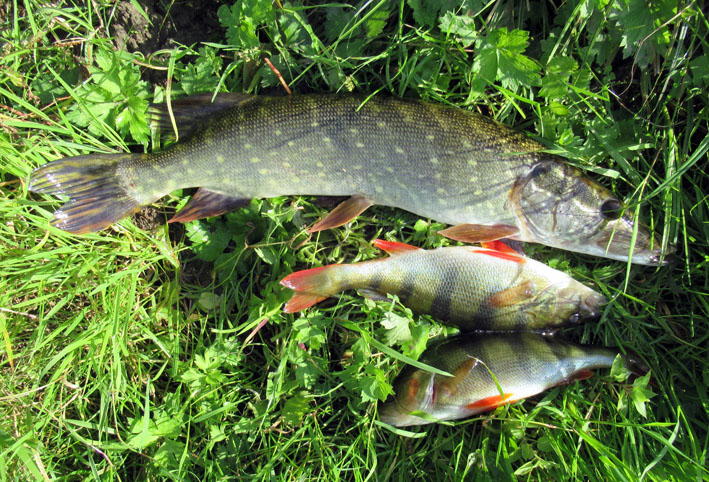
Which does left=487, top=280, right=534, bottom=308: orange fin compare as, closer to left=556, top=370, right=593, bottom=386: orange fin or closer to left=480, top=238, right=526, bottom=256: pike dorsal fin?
left=480, top=238, right=526, bottom=256: pike dorsal fin

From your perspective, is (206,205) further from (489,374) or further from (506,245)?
(489,374)

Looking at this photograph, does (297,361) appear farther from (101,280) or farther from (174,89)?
(174,89)

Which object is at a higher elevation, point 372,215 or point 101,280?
point 372,215

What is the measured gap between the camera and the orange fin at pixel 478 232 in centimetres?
239

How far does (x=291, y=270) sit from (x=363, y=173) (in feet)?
2.42

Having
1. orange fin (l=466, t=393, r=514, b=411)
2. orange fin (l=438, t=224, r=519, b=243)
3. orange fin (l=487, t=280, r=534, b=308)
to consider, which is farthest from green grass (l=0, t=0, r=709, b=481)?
orange fin (l=487, t=280, r=534, b=308)

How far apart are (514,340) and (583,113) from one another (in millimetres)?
1405

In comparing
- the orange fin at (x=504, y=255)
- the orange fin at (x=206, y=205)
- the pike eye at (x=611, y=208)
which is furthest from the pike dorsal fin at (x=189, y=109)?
the pike eye at (x=611, y=208)

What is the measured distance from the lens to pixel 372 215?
8.84 ft

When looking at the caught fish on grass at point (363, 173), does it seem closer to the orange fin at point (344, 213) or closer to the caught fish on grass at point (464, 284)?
the orange fin at point (344, 213)

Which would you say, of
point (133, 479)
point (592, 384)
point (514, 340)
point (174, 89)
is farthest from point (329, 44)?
point (133, 479)

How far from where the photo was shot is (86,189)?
2508mm

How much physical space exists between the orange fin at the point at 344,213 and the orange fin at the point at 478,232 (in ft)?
1.60

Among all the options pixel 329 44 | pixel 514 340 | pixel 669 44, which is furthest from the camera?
pixel 329 44
